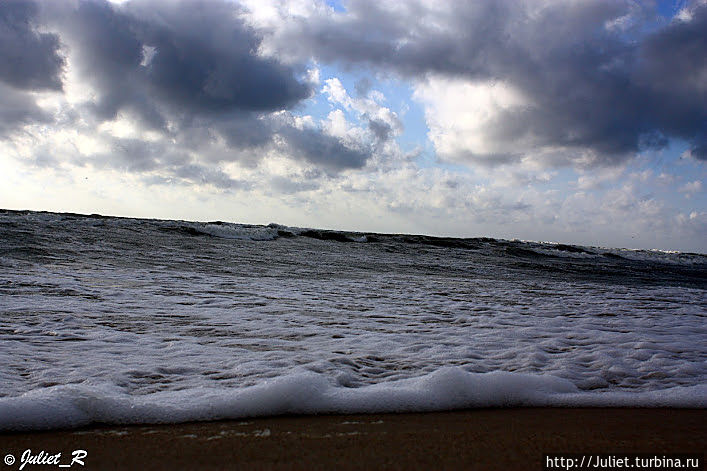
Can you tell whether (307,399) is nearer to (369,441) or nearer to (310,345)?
(369,441)

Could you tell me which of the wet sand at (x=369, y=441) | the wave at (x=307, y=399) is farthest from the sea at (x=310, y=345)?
the wet sand at (x=369, y=441)

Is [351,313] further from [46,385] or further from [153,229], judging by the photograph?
[153,229]

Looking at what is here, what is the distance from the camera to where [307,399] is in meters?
2.34

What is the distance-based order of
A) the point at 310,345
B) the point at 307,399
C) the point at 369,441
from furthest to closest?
the point at 310,345 → the point at 307,399 → the point at 369,441

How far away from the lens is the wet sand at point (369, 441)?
169 cm

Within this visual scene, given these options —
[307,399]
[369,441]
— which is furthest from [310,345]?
[369,441]

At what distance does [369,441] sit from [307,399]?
1.79ft

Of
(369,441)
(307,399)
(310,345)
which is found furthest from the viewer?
(310,345)

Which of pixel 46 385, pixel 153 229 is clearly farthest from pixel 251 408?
pixel 153 229

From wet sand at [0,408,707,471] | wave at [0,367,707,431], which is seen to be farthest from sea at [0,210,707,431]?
wet sand at [0,408,707,471]

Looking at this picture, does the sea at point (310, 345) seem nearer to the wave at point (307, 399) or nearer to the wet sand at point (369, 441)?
the wave at point (307, 399)

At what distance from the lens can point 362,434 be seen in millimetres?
1963

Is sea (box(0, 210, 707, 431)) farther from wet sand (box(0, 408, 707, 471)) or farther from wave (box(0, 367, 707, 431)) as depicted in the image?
wet sand (box(0, 408, 707, 471))

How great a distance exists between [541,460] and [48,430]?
6.71 ft
